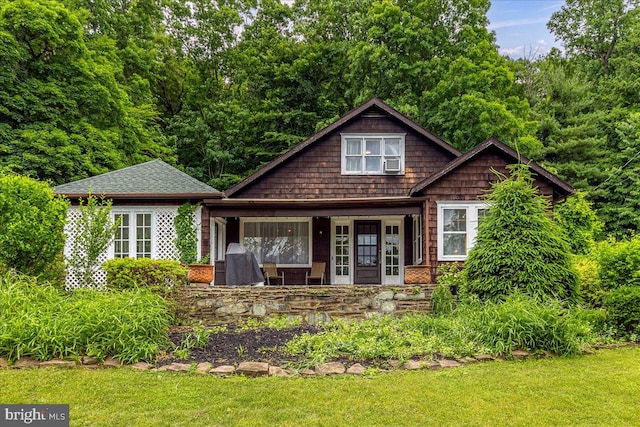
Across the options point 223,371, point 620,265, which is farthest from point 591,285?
point 223,371

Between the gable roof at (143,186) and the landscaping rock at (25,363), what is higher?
the gable roof at (143,186)

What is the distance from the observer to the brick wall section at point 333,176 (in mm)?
13766

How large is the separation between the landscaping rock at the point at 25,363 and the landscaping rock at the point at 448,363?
4.94m

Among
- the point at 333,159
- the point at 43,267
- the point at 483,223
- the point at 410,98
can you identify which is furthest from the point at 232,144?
the point at 483,223

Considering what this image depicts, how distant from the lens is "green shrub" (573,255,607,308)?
8.28 meters

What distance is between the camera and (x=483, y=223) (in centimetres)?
877

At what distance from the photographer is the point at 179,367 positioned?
216 inches

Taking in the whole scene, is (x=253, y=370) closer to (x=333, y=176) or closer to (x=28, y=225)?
(x=28, y=225)

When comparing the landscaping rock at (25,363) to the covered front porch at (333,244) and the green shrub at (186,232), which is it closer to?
the green shrub at (186,232)

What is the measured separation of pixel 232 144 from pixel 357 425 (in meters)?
20.8

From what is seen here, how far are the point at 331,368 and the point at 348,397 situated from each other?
0.94 m

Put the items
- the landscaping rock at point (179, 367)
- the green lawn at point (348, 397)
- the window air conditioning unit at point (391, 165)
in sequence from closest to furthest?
the green lawn at point (348, 397) < the landscaping rock at point (179, 367) < the window air conditioning unit at point (391, 165)

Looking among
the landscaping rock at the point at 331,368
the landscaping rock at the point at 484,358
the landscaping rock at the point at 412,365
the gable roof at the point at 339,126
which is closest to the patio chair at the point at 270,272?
the gable roof at the point at 339,126

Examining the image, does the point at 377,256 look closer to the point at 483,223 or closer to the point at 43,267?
the point at 483,223
